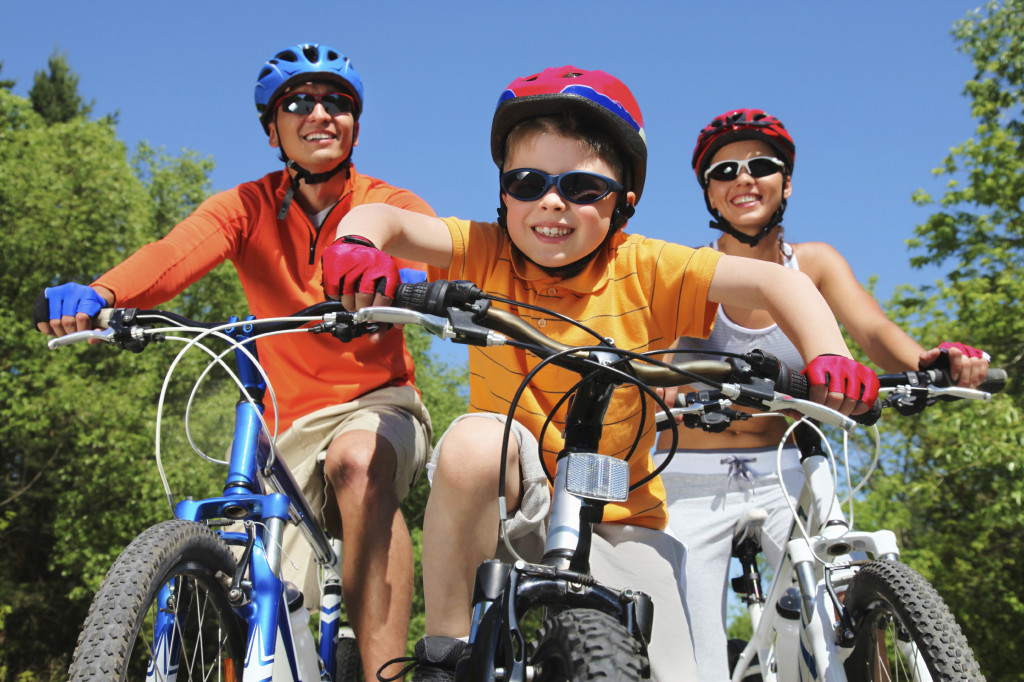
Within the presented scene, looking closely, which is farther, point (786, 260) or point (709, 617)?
point (786, 260)

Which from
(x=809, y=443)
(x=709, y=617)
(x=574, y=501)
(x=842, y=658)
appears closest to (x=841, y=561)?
(x=842, y=658)

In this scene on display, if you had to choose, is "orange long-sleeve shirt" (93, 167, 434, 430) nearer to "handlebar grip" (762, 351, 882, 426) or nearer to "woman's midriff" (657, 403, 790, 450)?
"woman's midriff" (657, 403, 790, 450)

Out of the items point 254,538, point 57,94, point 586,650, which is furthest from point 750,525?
point 57,94

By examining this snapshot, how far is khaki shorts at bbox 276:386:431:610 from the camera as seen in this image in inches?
127

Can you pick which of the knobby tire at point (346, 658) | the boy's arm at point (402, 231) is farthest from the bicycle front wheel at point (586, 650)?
the knobby tire at point (346, 658)

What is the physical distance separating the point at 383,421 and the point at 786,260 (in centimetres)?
206

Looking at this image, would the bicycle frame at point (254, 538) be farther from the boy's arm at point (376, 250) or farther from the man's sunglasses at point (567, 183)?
the man's sunglasses at point (567, 183)

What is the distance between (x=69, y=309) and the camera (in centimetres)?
247

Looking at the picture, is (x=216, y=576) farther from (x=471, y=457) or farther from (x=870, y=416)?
(x=870, y=416)

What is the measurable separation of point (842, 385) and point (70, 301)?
2131 millimetres

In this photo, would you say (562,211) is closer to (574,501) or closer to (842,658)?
(574,501)

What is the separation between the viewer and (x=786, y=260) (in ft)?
13.1

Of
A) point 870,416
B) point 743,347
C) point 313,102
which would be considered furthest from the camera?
point 313,102

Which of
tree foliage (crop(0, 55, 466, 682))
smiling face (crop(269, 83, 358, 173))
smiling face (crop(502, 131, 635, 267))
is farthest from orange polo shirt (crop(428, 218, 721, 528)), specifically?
tree foliage (crop(0, 55, 466, 682))
